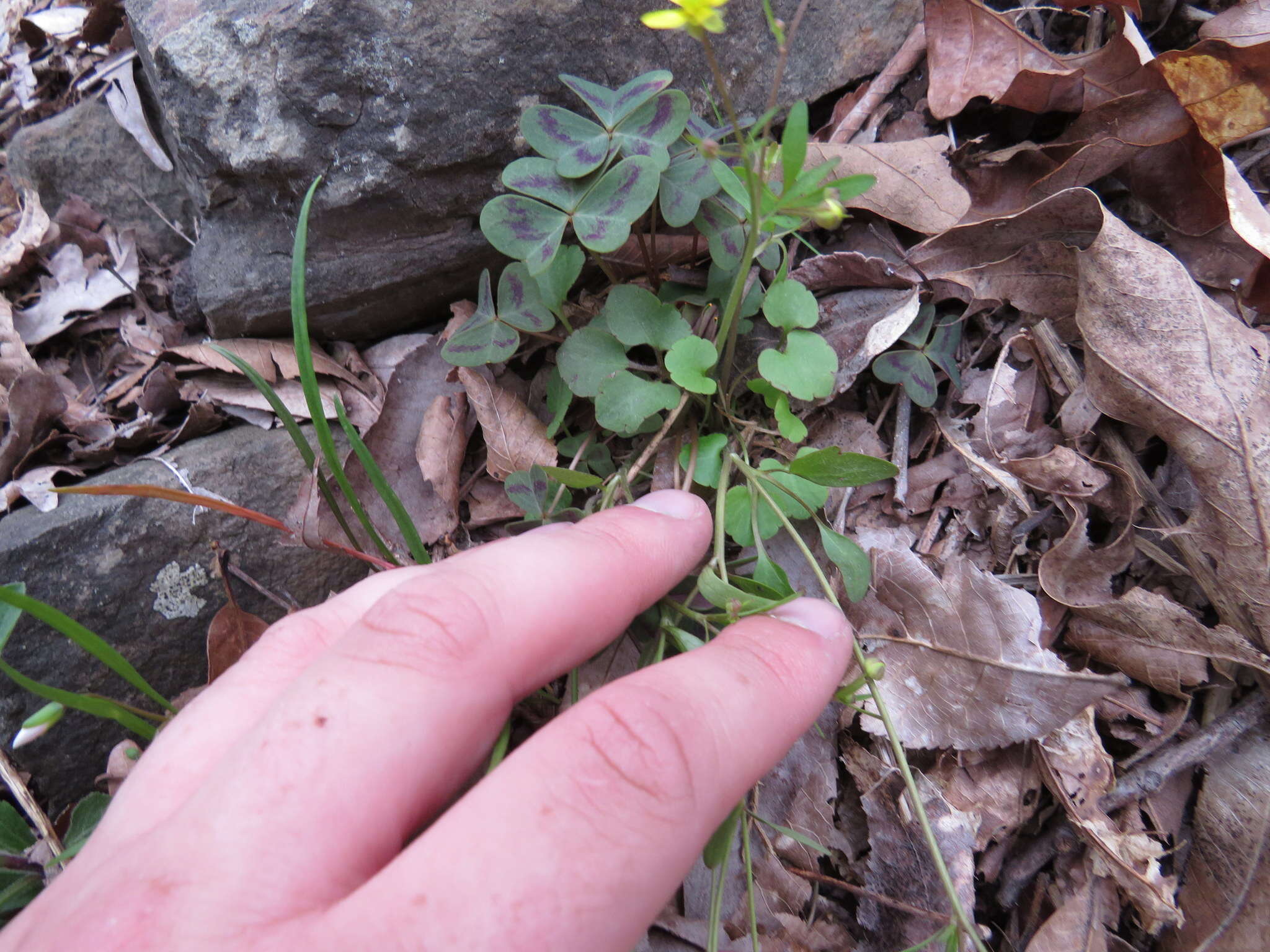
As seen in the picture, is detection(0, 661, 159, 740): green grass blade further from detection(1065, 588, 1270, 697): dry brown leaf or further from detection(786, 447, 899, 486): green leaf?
detection(1065, 588, 1270, 697): dry brown leaf

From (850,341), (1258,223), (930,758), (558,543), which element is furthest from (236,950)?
(1258,223)

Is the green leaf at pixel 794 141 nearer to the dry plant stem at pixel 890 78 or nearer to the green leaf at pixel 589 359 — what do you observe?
the green leaf at pixel 589 359

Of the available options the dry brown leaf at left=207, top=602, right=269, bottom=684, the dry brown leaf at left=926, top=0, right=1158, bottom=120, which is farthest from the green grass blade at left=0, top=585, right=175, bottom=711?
the dry brown leaf at left=926, top=0, right=1158, bottom=120

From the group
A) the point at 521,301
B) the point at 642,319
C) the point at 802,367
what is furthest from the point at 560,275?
the point at 802,367

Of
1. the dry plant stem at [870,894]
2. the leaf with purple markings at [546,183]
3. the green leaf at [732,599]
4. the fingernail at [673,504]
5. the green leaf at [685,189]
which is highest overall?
the leaf with purple markings at [546,183]

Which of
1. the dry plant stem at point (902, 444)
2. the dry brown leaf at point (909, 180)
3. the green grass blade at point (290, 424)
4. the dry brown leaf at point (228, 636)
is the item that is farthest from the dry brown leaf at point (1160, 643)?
the dry brown leaf at point (228, 636)

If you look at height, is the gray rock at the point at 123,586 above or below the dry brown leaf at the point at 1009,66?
below

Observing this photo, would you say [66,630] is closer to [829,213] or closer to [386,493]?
[386,493]
